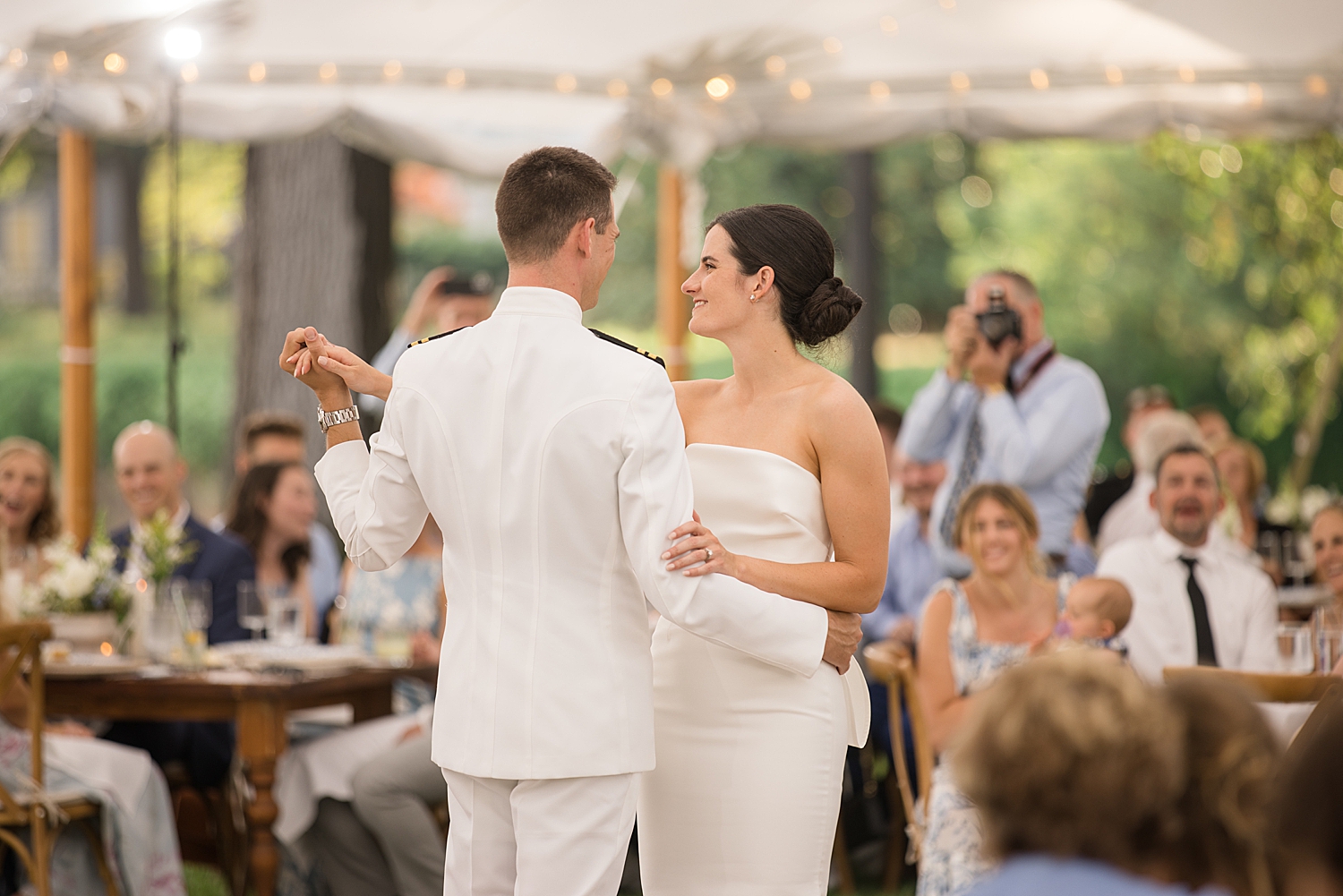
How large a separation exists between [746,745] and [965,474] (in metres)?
3.08

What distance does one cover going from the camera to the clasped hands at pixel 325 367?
2482mm

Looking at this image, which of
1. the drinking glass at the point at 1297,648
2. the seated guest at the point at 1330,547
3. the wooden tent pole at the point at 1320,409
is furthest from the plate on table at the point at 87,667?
the wooden tent pole at the point at 1320,409

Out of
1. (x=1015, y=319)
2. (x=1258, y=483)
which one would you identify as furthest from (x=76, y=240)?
(x=1258, y=483)

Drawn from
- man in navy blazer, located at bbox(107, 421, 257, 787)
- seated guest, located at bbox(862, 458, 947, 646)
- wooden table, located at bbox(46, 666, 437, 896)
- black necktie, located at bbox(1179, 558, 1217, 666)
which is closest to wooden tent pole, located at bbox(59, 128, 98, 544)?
man in navy blazer, located at bbox(107, 421, 257, 787)

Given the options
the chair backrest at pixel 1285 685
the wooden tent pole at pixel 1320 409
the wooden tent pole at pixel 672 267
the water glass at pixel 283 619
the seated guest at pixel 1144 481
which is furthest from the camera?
the wooden tent pole at pixel 1320 409

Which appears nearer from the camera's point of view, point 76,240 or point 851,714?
point 851,714

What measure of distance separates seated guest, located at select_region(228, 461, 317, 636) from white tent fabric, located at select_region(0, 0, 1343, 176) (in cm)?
165

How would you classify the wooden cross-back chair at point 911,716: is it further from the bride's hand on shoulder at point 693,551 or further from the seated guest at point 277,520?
the seated guest at point 277,520

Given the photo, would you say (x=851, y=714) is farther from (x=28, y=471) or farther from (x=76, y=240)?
(x=76, y=240)

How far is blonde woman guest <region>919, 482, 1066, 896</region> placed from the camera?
4.47 metres

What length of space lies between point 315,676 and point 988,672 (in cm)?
206

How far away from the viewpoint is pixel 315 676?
4.61 meters

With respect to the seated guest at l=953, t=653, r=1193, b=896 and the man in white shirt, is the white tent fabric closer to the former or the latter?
the man in white shirt

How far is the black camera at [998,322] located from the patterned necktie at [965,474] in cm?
31
